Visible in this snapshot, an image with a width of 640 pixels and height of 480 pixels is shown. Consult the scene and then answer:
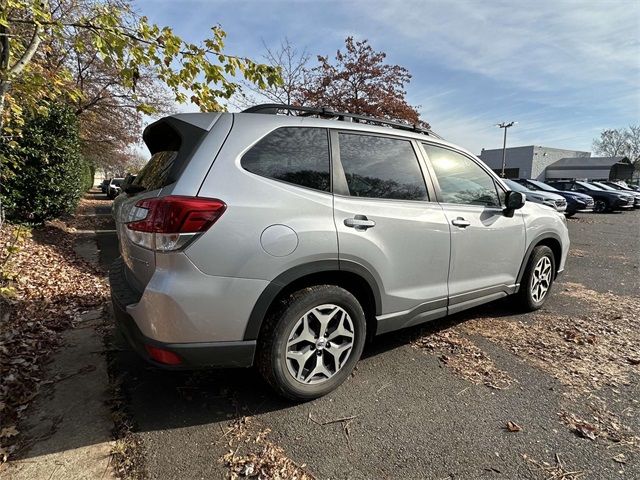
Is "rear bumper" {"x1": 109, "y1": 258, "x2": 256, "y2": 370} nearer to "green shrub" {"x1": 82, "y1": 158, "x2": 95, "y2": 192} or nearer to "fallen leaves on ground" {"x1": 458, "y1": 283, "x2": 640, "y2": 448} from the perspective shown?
"fallen leaves on ground" {"x1": 458, "y1": 283, "x2": 640, "y2": 448}

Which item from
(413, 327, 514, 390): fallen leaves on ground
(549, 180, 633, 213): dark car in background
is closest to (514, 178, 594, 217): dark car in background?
(549, 180, 633, 213): dark car in background

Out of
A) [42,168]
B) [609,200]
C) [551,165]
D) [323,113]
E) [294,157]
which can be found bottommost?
[609,200]

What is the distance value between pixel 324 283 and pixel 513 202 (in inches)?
86.7

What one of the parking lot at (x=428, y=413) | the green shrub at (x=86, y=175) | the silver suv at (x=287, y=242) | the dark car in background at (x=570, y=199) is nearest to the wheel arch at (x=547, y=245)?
the parking lot at (x=428, y=413)

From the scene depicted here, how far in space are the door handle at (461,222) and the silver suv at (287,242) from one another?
0.01m

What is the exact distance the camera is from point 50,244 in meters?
7.29

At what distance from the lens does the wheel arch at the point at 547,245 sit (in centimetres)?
404

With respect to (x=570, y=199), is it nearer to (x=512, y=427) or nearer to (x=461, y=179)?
(x=461, y=179)

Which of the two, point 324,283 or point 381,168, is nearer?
point 324,283

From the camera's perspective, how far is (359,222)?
2605 millimetres

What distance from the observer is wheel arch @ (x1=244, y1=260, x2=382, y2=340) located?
2.28 meters

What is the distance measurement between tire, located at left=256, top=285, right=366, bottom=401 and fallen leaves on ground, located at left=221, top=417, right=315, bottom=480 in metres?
0.30

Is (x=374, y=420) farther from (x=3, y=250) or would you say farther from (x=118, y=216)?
(x=3, y=250)

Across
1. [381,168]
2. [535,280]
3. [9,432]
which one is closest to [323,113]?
[381,168]
